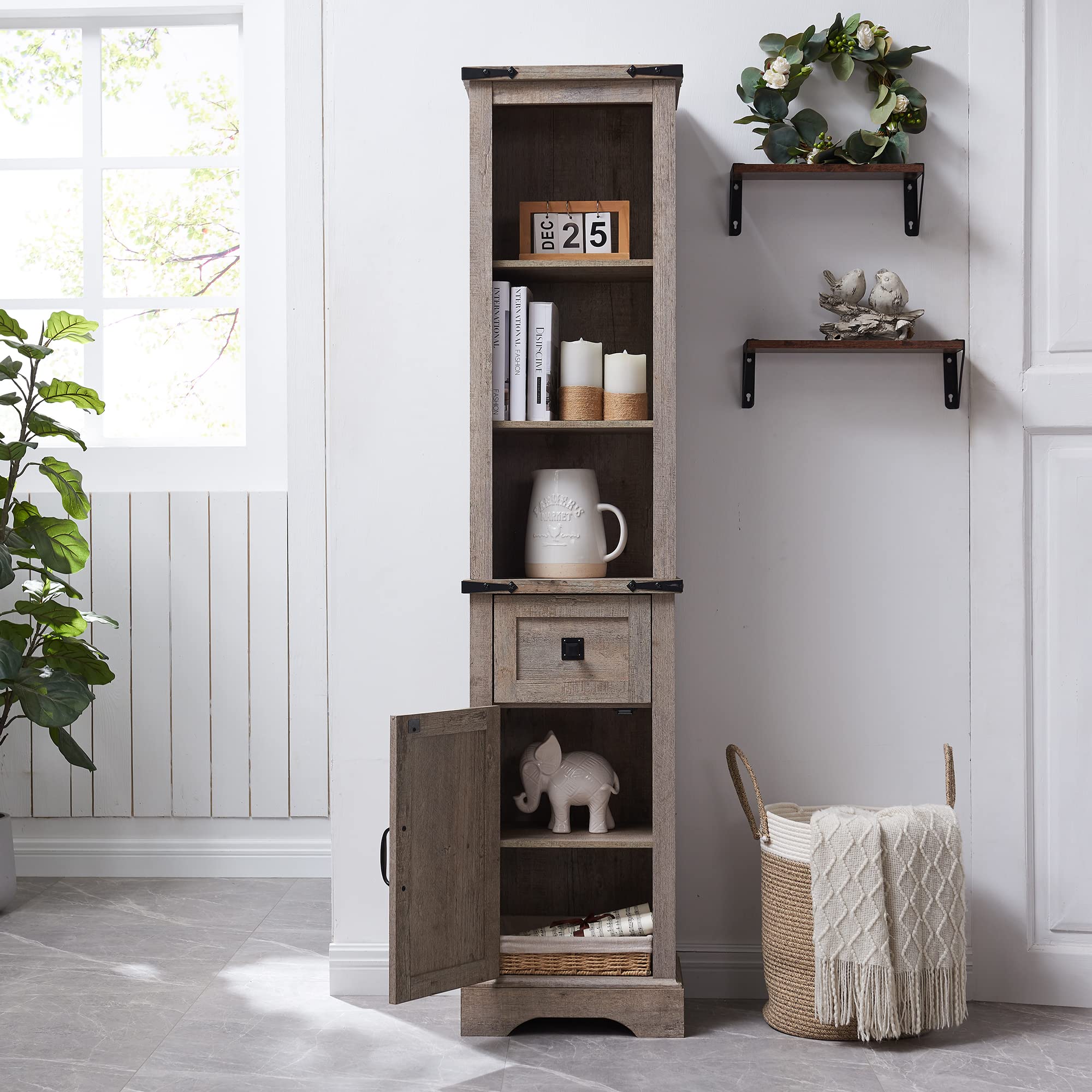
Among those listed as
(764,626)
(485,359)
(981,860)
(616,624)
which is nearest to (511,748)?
(616,624)

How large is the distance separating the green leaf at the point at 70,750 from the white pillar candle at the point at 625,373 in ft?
5.53

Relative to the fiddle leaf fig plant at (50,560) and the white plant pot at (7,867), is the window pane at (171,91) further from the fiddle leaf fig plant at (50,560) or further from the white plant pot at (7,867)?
the white plant pot at (7,867)

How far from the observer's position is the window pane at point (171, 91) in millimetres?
2980

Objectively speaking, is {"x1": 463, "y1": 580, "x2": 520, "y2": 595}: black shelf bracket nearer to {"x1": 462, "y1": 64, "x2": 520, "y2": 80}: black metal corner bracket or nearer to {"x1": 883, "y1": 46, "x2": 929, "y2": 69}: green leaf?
{"x1": 462, "y1": 64, "x2": 520, "y2": 80}: black metal corner bracket

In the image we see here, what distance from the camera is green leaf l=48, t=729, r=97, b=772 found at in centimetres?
254

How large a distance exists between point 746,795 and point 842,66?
1439 millimetres

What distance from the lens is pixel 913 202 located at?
1.98 metres

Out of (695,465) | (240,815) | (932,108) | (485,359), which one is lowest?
(240,815)

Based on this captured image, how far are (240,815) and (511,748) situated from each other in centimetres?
118

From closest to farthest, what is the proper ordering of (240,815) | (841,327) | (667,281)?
(667,281) → (841,327) → (240,815)

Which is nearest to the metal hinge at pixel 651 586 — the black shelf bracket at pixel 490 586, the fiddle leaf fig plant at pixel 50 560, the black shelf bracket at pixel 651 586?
the black shelf bracket at pixel 651 586

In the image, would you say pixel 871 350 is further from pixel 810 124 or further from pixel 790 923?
pixel 790 923

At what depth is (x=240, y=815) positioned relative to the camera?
2.88 metres

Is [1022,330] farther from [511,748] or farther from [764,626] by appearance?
[511,748]
